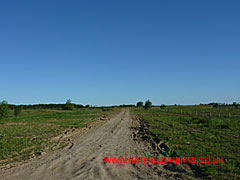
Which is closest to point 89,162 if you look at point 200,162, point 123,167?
point 123,167

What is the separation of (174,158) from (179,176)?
8.08 ft

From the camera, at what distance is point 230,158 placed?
9102 millimetres

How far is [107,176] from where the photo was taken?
7086mm

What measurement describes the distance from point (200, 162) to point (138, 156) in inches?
114

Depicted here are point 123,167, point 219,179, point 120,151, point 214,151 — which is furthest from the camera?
point 120,151

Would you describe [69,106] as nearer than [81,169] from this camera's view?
No

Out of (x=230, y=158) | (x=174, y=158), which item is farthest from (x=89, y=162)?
(x=230, y=158)

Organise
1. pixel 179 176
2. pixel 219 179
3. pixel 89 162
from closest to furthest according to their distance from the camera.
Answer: pixel 219 179 < pixel 179 176 < pixel 89 162

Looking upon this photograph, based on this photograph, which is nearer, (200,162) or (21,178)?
(21,178)

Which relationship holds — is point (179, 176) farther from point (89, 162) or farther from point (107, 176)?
point (89, 162)

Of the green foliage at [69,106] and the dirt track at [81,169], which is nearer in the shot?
the dirt track at [81,169]

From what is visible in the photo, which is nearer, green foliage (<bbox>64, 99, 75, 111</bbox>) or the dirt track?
the dirt track

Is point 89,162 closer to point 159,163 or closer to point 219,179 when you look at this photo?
point 159,163

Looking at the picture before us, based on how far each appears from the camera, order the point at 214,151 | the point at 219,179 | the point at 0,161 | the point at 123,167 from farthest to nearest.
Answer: the point at 214,151
the point at 0,161
the point at 123,167
the point at 219,179
